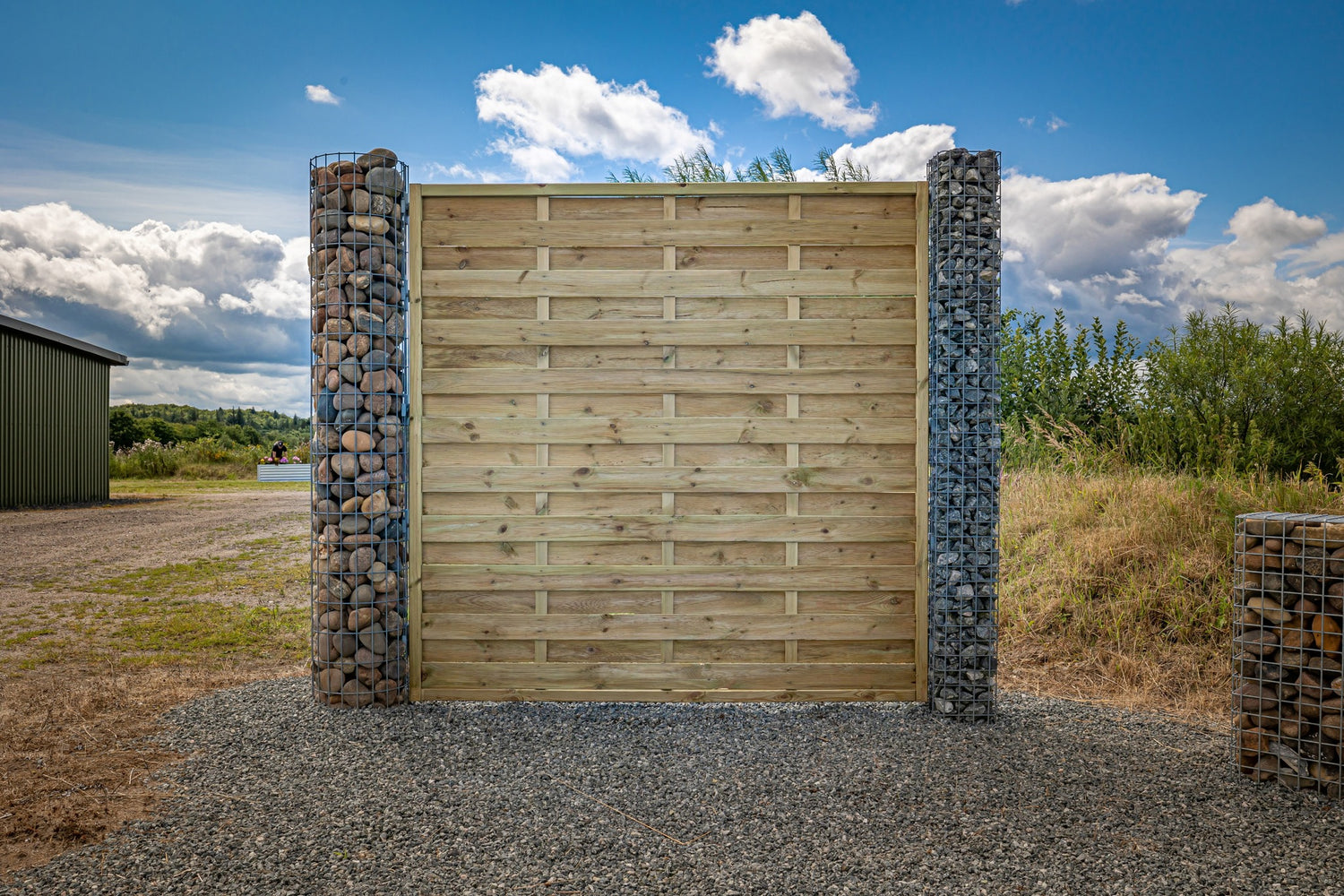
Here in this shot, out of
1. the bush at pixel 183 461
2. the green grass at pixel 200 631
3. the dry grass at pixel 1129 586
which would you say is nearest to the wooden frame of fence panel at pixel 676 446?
the dry grass at pixel 1129 586

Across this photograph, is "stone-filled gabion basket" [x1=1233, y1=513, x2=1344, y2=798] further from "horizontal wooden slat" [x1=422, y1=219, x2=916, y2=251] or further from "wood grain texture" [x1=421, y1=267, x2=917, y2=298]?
"horizontal wooden slat" [x1=422, y1=219, x2=916, y2=251]

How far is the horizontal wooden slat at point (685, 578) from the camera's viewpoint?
433 cm

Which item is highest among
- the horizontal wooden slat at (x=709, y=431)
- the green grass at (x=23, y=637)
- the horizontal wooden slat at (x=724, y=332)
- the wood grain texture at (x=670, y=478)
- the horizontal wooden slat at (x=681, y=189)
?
the horizontal wooden slat at (x=681, y=189)

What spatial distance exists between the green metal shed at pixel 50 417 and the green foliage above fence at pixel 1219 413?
1686cm

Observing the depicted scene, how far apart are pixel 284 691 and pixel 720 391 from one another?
3.14m

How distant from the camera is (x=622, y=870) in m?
2.70

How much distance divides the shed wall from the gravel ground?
Result: 13.7 m

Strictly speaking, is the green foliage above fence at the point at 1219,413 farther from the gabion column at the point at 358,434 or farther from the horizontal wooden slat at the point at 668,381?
the gabion column at the point at 358,434

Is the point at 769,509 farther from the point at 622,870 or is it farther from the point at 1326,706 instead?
the point at 1326,706

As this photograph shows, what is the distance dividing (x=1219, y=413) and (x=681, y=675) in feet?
26.6

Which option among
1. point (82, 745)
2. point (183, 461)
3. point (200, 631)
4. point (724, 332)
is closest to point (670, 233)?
point (724, 332)

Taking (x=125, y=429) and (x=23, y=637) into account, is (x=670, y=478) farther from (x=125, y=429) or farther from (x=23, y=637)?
(x=125, y=429)

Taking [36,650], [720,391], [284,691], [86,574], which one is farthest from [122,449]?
[720,391]

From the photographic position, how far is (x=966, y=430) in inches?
166
